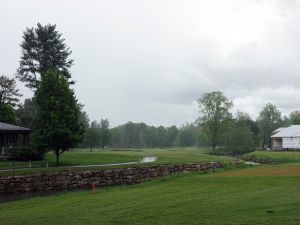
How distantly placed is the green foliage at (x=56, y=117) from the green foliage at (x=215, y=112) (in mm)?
62003

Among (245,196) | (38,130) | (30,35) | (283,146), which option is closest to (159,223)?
(245,196)

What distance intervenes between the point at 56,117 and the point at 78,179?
9039 millimetres

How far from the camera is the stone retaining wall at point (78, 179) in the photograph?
1218 inches

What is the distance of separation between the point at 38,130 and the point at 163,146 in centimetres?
11654

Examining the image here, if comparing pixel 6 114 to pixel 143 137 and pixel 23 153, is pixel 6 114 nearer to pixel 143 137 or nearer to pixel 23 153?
pixel 23 153

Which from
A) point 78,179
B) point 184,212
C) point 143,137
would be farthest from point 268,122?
point 184,212

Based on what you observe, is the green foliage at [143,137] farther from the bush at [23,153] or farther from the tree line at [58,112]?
the bush at [23,153]

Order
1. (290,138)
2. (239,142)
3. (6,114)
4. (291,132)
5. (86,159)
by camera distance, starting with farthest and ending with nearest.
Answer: (291,132) < (290,138) < (239,142) < (6,114) < (86,159)

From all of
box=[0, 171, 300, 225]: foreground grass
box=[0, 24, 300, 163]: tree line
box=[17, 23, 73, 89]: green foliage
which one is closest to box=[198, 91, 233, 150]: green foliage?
box=[0, 24, 300, 163]: tree line

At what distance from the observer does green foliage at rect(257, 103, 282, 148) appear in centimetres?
12344

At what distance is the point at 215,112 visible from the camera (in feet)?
337

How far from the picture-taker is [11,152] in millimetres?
45594

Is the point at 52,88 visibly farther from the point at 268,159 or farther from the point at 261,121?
the point at 261,121

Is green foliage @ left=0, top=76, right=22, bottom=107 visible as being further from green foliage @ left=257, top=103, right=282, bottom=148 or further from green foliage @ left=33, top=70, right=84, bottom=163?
green foliage @ left=257, top=103, right=282, bottom=148
